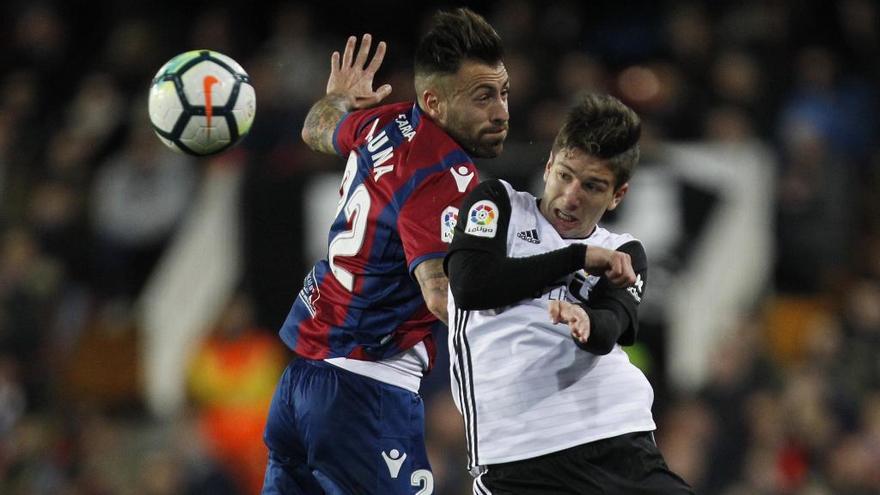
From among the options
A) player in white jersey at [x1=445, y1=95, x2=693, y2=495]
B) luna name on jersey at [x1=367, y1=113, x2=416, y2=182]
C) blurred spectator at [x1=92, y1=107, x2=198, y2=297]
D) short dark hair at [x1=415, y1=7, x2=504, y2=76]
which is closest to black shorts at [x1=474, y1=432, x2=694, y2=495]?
player in white jersey at [x1=445, y1=95, x2=693, y2=495]

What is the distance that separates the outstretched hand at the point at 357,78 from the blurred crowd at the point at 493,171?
4.88 m

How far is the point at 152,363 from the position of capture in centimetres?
1230

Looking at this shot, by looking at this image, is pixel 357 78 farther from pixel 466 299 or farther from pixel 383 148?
pixel 466 299

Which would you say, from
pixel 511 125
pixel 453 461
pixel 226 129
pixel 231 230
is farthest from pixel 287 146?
pixel 226 129

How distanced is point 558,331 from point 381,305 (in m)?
1.00

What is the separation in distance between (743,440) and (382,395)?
222 inches

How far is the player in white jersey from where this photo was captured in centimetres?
438

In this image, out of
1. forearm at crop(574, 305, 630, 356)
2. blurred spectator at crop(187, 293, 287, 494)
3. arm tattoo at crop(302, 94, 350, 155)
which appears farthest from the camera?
blurred spectator at crop(187, 293, 287, 494)

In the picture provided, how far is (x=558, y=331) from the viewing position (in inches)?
177

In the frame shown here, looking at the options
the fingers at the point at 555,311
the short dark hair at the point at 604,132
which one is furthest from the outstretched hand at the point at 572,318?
the short dark hair at the point at 604,132

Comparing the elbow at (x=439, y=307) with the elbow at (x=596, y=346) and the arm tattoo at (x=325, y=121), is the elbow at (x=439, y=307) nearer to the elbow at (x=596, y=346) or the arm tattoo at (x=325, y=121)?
the elbow at (x=596, y=346)

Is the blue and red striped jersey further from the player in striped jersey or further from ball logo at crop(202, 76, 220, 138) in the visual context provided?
ball logo at crop(202, 76, 220, 138)

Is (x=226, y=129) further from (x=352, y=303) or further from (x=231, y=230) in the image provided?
(x=231, y=230)

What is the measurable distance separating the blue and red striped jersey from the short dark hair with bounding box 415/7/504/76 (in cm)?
21
